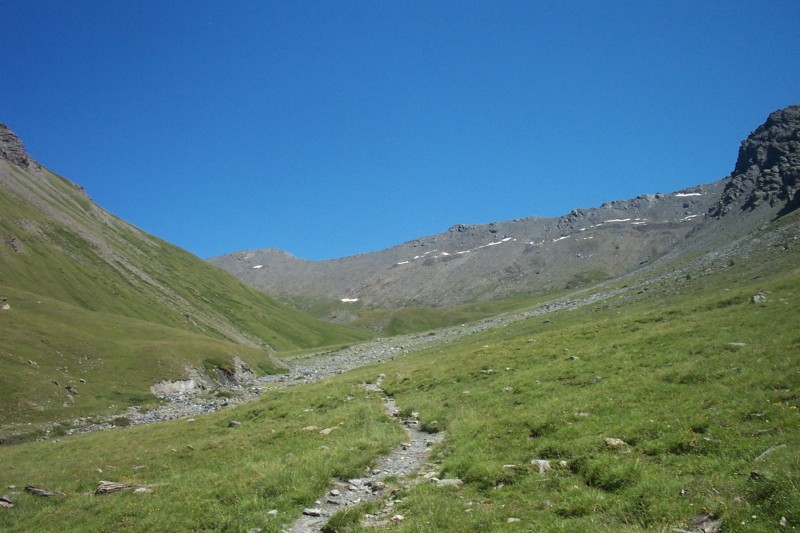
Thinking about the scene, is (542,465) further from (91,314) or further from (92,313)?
(92,313)

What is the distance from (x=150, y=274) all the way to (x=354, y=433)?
484 ft

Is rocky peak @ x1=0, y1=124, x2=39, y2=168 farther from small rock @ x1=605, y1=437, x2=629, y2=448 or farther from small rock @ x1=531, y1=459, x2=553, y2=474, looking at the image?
small rock @ x1=605, y1=437, x2=629, y2=448

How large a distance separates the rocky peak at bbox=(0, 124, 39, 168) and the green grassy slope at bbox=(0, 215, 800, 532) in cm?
18760

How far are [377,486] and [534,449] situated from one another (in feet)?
20.5

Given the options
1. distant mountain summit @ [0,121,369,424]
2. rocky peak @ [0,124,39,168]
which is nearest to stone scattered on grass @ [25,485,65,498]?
distant mountain summit @ [0,121,369,424]

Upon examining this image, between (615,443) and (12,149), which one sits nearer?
(615,443)

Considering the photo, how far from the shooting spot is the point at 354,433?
26062mm

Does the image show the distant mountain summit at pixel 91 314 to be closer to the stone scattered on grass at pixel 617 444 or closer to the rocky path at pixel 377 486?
the rocky path at pixel 377 486

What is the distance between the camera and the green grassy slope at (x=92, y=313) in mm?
52781

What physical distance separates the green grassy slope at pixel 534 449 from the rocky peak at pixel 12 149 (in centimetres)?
18760

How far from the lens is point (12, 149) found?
178 metres

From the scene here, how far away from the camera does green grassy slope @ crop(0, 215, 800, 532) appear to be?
13.1m

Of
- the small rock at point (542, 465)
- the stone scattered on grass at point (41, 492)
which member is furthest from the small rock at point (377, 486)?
the stone scattered on grass at point (41, 492)

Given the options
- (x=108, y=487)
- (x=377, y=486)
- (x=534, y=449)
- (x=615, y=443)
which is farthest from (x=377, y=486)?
(x=108, y=487)
